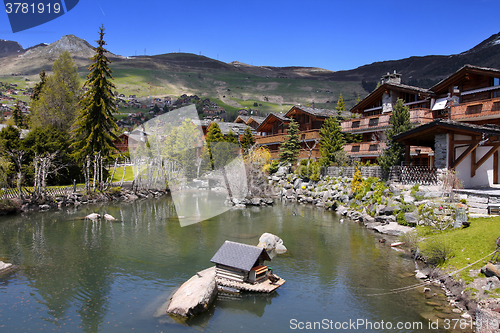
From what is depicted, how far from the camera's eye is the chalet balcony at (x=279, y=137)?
46.9 metres

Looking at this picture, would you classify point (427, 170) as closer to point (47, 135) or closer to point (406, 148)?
point (406, 148)

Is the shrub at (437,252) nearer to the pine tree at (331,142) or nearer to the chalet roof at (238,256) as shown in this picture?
the chalet roof at (238,256)

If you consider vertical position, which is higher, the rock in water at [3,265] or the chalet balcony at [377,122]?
the chalet balcony at [377,122]

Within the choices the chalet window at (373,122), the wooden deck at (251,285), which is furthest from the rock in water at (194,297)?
the chalet window at (373,122)

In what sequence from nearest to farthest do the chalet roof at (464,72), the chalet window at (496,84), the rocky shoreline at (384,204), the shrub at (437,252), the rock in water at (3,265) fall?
the rocky shoreline at (384,204)
the shrub at (437,252)
the rock in water at (3,265)
the chalet roof at (464,72)
the chalet window at (496,84)

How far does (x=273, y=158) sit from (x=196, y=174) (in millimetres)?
13724

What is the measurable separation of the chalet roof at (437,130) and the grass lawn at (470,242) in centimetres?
723

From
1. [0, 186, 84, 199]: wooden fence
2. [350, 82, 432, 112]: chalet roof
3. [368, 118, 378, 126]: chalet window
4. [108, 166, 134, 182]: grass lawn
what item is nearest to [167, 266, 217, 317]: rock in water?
[0, 186, 84, 199]: wooden fence

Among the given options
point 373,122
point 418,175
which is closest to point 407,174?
point 418,175

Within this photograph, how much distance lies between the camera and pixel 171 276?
15305 mm

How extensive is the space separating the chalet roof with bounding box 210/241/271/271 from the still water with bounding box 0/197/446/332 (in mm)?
1363

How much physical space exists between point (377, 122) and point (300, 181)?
40.0 feet

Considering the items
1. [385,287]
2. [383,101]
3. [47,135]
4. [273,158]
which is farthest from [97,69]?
[385,287]

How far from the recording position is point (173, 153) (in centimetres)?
5291
